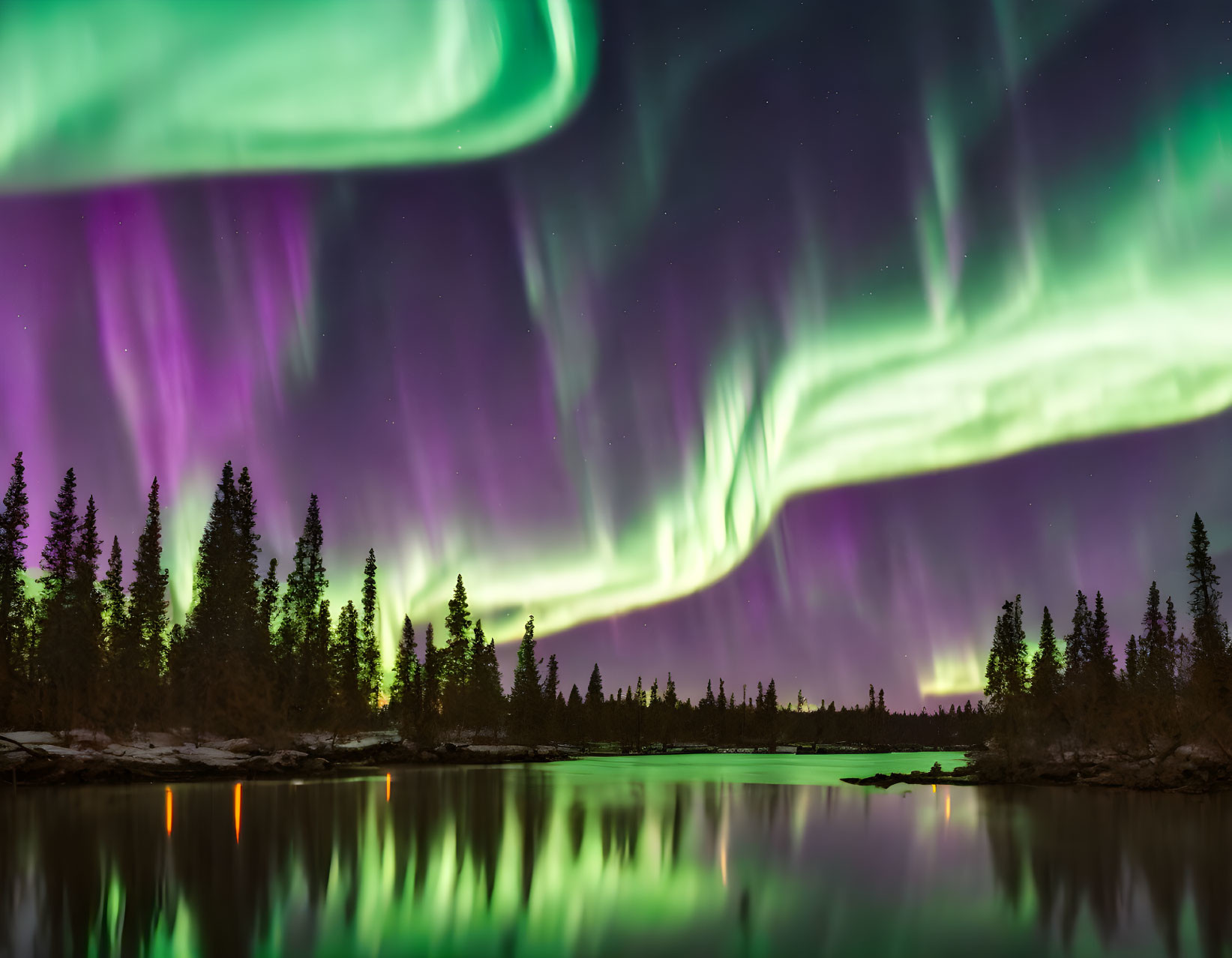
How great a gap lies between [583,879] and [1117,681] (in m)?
131

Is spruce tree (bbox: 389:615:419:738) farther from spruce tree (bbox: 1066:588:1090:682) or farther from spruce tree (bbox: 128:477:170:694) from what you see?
spruce tree (bbox: 1066:588:1090:682)

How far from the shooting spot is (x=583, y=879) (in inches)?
995

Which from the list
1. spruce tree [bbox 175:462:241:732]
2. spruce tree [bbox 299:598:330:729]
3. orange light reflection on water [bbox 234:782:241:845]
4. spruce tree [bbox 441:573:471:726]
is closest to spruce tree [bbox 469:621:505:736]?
spruce tree [bbox 441:573:471:726]

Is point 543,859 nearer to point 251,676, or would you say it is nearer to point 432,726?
point 251,676

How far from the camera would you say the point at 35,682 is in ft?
263

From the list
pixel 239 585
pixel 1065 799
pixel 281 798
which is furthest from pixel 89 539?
pixel 1065 799

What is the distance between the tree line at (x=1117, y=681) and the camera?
92562mm

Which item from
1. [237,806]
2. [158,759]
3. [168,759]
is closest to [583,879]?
[237,806]

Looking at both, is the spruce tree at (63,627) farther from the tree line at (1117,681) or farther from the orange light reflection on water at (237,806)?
the tree line at (1117,681)

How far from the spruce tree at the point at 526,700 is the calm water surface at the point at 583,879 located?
110900 mm

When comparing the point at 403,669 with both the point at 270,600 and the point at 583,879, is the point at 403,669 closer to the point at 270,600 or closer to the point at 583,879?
the point at 270,600

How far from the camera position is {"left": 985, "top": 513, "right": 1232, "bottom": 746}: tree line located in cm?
9256

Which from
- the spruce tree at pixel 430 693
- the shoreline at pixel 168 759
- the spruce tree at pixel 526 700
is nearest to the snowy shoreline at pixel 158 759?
the shoreline at pixel 168 759

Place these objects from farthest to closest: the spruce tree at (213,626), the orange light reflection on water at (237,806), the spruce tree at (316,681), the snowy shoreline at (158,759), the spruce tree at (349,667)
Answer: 1. the spruce tree at (349,667)
2. the spruce tree at (316,681)
3. the spruce tree at (213,626)
4. the snowy shoreline at (158,759)
5. the orange light reflection on water at (237,806)
